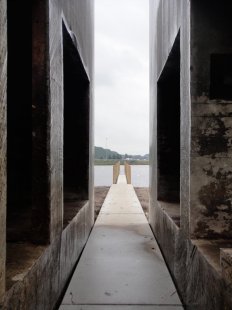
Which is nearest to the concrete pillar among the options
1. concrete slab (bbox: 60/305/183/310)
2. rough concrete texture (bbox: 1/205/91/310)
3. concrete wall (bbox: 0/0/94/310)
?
concrete wall (bbox: 0/0/94/310)

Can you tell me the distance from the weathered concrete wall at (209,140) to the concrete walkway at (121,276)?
1014mm

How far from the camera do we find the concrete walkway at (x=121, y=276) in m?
3.82

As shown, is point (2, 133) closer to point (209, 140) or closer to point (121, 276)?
point (209, 140)

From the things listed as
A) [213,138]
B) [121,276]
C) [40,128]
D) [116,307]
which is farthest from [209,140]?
[121,276]

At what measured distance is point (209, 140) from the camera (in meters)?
3.57

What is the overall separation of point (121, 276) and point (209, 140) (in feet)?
7.24

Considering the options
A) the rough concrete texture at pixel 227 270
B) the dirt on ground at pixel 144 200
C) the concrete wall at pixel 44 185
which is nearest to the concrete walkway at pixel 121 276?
the concrete wall at pixel 44 185

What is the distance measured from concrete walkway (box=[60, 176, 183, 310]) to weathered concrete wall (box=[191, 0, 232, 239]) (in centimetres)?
101

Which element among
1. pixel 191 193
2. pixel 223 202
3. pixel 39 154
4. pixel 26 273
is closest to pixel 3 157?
pixel 26 273

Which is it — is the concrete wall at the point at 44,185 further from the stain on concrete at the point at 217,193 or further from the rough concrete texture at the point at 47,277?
the stain on concrete at the point at 217,193

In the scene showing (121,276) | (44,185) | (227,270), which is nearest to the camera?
(227,270)

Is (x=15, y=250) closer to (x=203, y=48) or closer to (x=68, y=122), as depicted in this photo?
(x=203, y=48)

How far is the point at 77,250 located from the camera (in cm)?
546

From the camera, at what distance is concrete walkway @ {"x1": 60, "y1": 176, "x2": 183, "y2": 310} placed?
3824 mm
